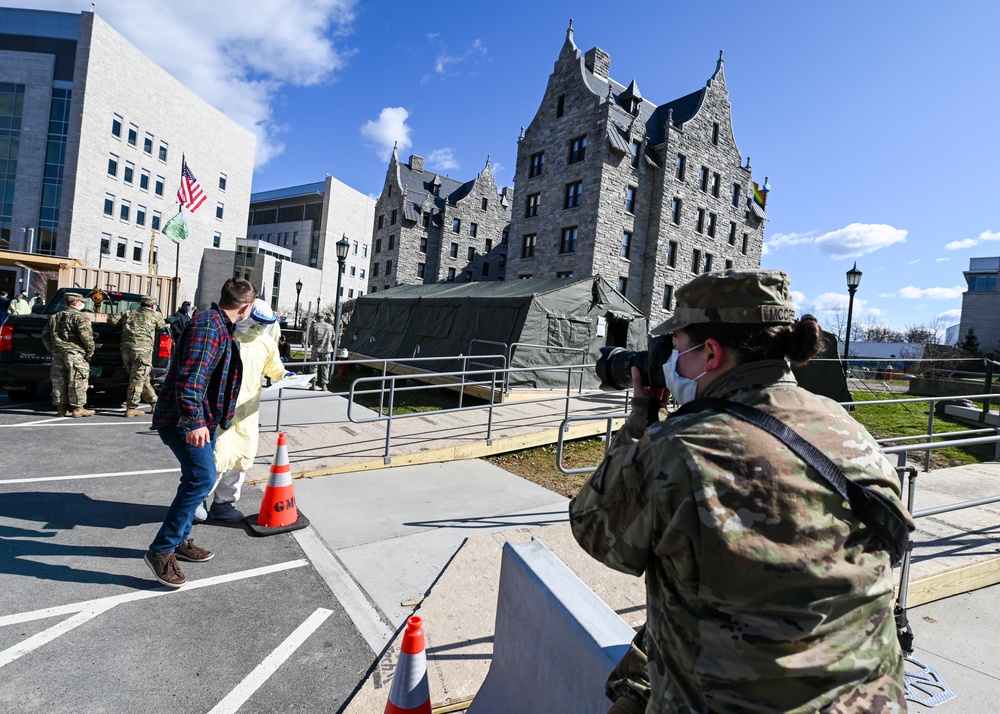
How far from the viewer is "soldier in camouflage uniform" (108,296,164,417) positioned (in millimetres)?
8250

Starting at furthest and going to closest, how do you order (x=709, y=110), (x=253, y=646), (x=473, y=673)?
(x=709, y=110)
(x=253, y=646)
(x=473, y=673)

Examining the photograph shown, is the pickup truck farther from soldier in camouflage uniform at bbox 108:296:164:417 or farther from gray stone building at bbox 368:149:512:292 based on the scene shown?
gray stone building at bbox 368:149:512:292

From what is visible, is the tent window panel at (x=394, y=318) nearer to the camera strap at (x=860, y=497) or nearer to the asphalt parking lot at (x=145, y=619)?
the asphalt parking lot at (x=145, y=619)

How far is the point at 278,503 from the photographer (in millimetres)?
4461

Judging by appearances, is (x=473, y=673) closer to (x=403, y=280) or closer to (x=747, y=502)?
(x=747, y=502)

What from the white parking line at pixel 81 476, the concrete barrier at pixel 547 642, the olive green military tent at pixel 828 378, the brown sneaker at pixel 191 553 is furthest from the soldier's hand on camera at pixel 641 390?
the olive green military tent at pixel 828 378

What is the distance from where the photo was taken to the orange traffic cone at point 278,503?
4.42 m

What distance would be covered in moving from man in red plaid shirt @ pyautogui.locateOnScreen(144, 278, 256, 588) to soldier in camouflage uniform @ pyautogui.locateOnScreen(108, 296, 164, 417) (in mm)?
5606

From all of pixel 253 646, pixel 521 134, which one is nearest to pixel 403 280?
pixel 521 134

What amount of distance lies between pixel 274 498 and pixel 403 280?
135 feet

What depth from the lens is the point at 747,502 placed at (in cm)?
113

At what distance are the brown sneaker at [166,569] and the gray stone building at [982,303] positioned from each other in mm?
49162

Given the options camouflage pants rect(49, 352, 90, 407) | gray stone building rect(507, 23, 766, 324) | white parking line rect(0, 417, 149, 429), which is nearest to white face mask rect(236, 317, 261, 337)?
white parking line rect(0, 417, 149, 429)

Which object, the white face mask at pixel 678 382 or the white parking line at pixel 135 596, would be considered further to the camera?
the white parking line at pixel 135 596
